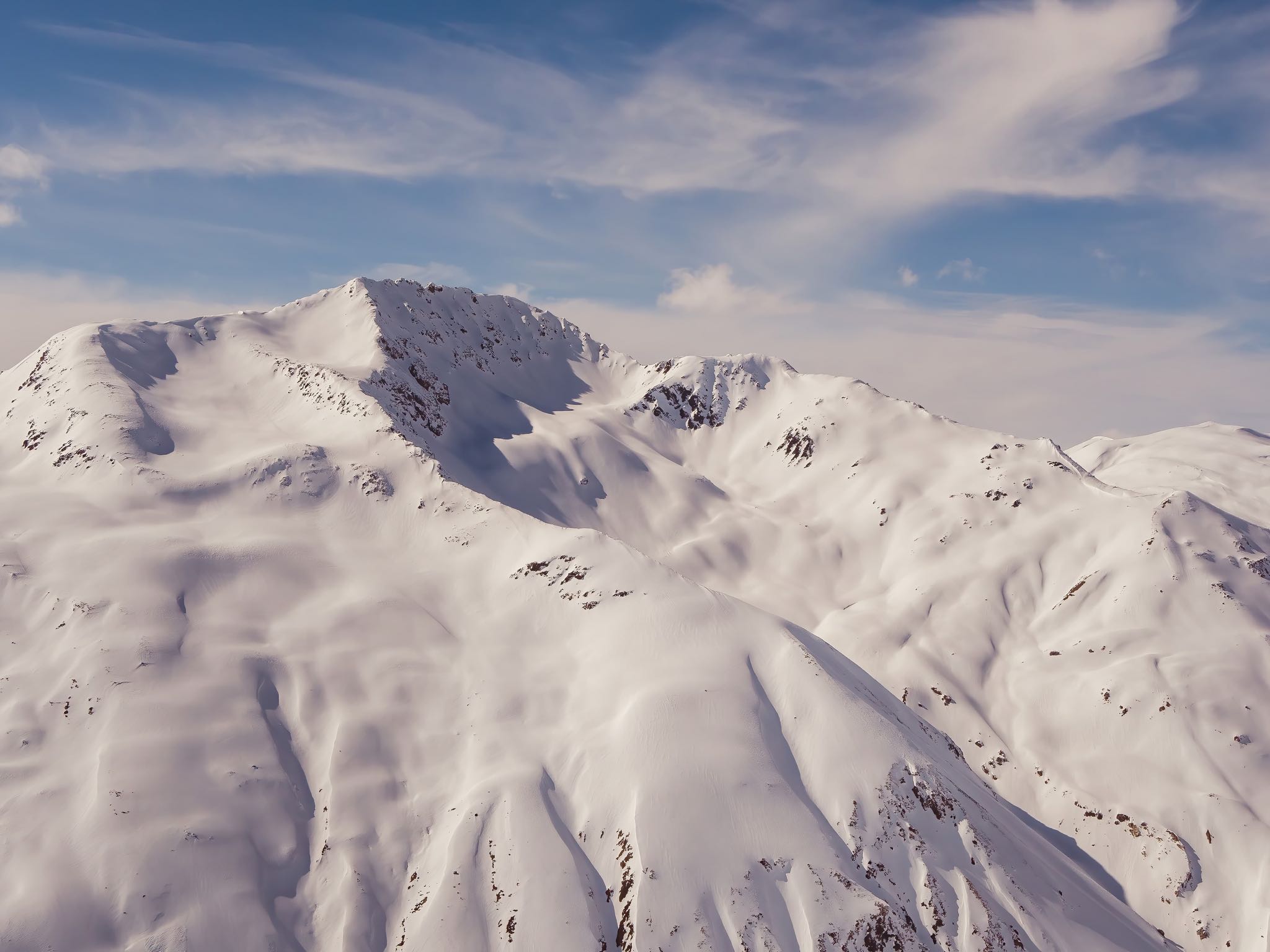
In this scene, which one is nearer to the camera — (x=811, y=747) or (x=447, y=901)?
(x=447, y=901)

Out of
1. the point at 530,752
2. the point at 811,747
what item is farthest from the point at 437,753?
the point at 811,747

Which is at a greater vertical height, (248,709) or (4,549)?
(4,549)


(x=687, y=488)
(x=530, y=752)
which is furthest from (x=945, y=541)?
(x=530, y=752)

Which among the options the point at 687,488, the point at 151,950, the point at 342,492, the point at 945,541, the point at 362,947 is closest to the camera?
the point at 151,950

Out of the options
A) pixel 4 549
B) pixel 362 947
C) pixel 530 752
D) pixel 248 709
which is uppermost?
pixel 4 549

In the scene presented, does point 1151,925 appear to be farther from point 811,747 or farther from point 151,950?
point 151,950

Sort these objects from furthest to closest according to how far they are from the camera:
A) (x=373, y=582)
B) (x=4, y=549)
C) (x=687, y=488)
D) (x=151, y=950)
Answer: (x=687, y=488)
(x=373, y=582)
(x=4, y=549)
(x=151, y=950)
